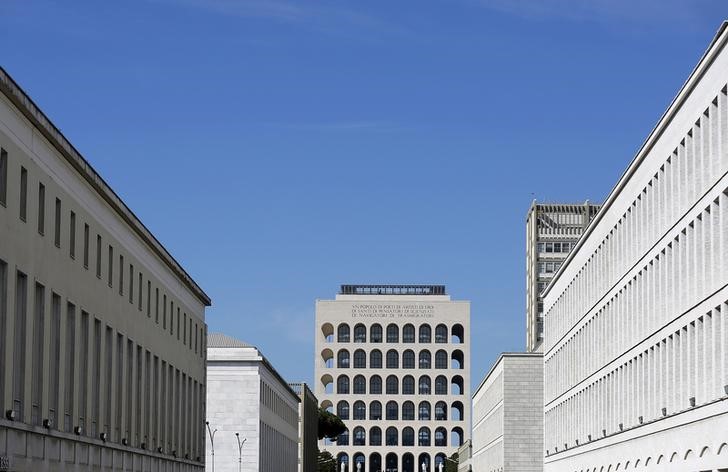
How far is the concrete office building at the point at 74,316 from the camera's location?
137 feet

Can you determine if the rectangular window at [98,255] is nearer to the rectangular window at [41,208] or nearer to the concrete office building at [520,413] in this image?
the rectangular window at [41,208]

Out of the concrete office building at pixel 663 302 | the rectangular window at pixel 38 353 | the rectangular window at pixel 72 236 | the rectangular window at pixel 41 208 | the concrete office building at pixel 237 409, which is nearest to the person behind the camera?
the rectangular window at pixel 38 353

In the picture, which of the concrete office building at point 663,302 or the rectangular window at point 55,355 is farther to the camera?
the rectangular window at point 55,355

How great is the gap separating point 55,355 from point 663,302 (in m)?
23.1

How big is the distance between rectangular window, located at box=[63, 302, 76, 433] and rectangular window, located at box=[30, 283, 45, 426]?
4.25 m

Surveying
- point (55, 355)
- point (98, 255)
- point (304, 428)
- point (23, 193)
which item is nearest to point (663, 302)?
point (98, 255)

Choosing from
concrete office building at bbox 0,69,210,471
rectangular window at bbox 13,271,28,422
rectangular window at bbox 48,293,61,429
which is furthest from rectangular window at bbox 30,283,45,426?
rectangular window at bbox 48,293,61,429

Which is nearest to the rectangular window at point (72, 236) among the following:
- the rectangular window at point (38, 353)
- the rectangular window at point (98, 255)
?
the rectangular window at point (98, 255)

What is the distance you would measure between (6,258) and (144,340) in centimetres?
2778

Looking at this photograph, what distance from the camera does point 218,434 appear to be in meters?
120

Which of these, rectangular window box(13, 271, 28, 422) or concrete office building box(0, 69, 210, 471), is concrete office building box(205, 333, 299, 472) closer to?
concrete office building box(0, 69, 210, 471)

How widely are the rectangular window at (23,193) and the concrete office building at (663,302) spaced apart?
20677 mm

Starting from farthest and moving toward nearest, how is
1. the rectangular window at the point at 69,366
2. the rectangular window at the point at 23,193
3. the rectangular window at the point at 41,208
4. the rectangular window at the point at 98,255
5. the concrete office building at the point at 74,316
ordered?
1. the rectangular window at the point at 98,255
2. the rectangular window at the point at 69,366
3. the rectangular window at the point at 41,208
4. the rectangular window at the point at 23,193
5. the concrete office building at the point at 74,316

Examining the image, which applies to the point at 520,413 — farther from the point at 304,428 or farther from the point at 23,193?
the point at 23,193
